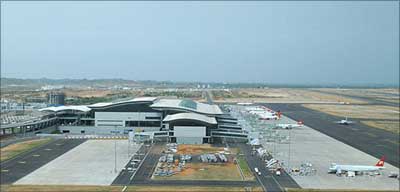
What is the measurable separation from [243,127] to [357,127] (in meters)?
24.2

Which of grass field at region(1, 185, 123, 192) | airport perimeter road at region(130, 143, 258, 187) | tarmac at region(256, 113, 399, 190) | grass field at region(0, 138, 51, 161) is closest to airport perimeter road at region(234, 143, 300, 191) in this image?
tarmac at region(256, 113, 399, 190)

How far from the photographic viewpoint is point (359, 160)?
44.2 metres

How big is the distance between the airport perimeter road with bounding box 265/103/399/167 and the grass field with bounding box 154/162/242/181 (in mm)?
18404

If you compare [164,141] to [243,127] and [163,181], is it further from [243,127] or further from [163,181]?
[163,181]

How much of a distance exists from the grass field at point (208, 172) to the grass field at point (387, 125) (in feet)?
133

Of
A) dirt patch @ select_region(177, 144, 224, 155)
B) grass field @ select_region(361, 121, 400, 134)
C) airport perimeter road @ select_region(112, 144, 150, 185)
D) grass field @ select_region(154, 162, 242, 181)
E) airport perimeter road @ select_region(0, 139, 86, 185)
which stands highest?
grass field @ select_region(361, 121, 400, 134)

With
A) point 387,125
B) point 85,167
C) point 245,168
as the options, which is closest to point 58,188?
point 85,167

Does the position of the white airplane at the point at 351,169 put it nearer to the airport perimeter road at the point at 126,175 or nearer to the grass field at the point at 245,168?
the grass field at the point at 245,168

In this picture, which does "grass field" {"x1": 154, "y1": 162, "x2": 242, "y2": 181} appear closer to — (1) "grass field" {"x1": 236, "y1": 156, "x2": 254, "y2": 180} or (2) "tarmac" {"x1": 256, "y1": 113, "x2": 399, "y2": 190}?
(1) "grass field" {"x1": 236, "y1": 156, "x2": 254, "y2": 180}

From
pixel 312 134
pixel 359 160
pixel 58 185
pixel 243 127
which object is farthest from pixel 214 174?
pixel 312 134

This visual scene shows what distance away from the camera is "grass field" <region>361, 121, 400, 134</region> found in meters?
69.9

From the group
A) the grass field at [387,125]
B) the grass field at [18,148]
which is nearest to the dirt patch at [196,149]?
the grass field at [18,148]

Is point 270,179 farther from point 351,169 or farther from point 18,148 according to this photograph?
point 18,148

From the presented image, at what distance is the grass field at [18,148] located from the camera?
4508cm
